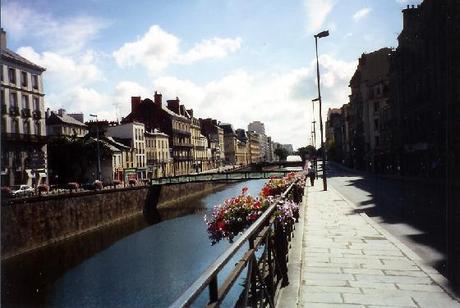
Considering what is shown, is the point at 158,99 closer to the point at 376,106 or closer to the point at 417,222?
the point at 376,106

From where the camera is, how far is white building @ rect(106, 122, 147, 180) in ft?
245

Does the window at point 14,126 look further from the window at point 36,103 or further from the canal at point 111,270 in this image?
the canal at point 111,270

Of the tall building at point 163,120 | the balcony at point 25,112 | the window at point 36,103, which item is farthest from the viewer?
the tall building at point 163,120

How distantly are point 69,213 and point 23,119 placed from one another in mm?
16840

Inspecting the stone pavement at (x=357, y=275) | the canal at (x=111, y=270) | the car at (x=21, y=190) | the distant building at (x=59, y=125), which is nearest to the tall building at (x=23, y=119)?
the car at (x=21, y=190)

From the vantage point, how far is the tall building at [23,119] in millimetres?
45125

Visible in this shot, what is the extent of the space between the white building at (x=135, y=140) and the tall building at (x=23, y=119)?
22.3 metres

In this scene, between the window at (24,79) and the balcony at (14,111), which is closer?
the balcony at (14,111)

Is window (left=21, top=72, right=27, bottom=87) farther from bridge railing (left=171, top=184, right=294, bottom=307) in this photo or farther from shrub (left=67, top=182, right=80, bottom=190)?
bridge railing (left=171, top=184, right=294, bottom=307)

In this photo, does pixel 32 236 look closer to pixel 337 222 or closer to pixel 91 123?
pixel 337 222

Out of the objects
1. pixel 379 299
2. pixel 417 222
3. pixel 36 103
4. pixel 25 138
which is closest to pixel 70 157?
pixel 36 103

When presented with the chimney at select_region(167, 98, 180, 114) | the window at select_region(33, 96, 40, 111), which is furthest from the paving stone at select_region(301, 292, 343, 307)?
the chimney at select_region(167, 98, 180, 114)

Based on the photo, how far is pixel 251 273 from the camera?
14.6ft

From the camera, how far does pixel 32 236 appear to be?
3319cm
